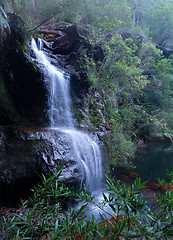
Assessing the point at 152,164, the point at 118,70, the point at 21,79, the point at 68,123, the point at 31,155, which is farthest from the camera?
the point at 118,70

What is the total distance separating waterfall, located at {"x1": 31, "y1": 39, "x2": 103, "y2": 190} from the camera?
4.88m

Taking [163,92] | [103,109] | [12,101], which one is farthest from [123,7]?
[12,101]

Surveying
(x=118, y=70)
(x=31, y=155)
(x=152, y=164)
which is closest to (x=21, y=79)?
(x=31, y=155)

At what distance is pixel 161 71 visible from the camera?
16.2 metres

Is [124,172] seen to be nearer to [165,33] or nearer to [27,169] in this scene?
[27,169]

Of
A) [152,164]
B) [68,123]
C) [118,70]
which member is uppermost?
[118,70]

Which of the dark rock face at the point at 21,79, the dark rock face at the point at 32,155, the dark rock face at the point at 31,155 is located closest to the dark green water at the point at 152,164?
the dark rock face at the point at 32,155

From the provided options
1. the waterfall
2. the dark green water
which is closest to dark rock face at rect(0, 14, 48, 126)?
the waterfall

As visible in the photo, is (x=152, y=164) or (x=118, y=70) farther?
(x=118, y=70)

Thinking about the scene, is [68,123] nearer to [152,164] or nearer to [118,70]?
[118,70]

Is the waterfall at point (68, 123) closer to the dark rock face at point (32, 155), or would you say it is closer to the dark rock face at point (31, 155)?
the dark rock face at point (32, 155)

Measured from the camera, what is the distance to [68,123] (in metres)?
7.03

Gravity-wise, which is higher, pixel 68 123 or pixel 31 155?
pixel 68 123

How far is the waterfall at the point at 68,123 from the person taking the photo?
4.88m
